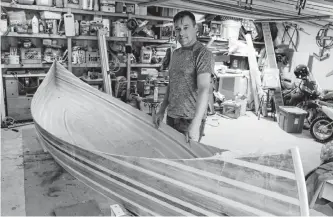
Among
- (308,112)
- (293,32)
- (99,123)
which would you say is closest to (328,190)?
(99,123)

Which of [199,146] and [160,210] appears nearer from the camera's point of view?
[160,210]

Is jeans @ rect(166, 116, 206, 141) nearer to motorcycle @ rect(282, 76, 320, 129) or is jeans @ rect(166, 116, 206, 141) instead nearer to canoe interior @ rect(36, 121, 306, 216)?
canoe interior @ rect(36, 121, 306, 216)

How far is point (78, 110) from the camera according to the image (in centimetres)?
383

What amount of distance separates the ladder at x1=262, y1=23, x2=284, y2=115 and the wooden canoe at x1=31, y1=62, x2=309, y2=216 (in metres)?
3.74

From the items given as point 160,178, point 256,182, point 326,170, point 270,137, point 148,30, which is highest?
point 148,30

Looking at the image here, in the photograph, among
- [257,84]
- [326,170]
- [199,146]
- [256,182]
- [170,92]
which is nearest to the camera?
[256,182]

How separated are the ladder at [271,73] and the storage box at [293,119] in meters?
0.47

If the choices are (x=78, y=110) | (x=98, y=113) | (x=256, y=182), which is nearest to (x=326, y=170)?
(x=256, y=182)

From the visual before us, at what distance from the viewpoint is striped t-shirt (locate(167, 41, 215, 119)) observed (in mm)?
2037

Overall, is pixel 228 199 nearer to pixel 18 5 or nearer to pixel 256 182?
pixel 256 182

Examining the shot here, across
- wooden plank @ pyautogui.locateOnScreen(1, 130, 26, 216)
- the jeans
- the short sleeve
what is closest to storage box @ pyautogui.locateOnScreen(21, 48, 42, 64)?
wooden plank @ pyautogui.locateOnScreen(1, 130, 26, 216)

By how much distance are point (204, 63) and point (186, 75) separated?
0.19 metres

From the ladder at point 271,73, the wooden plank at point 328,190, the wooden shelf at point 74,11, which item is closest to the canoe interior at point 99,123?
the wooden shelf at point 74,11

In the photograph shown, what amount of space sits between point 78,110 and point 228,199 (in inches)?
113
